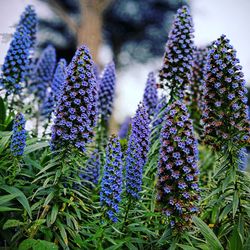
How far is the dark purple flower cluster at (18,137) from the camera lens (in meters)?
3.09

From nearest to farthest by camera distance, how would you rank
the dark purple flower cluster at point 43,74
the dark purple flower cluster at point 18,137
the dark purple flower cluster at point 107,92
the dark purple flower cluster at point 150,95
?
the dark purple flower cluster at point 18,137 → the dark purple flower cluster at point 150,95 → the dark purple flower cluster at point 107,92 → the dark purple flower cluster at point 43,74

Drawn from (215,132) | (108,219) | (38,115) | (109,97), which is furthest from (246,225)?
(38,115)

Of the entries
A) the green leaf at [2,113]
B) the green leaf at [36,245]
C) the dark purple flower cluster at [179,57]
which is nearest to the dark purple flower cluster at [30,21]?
the green leaf at [2,113]

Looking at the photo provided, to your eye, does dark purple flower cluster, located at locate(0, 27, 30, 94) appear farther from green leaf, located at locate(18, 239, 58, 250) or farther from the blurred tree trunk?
the blurred tree trunk

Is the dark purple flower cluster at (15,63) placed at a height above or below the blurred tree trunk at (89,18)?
below

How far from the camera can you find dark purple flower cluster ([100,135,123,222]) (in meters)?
2.86

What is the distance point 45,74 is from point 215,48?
346 centimetres

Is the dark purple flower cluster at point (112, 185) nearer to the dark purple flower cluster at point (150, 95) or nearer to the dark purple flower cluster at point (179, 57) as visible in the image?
the dark purple flower cluster at point (179, 57)

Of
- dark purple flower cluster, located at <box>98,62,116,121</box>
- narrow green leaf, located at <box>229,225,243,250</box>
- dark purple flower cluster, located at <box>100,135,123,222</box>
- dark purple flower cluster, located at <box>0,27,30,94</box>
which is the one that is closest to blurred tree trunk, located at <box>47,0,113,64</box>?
dark purple flower cluster, located at <box>98,62,116,121</box>

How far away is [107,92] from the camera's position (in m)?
5.22

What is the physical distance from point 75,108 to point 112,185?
81 cm

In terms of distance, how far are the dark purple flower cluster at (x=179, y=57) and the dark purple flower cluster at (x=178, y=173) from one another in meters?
1.29

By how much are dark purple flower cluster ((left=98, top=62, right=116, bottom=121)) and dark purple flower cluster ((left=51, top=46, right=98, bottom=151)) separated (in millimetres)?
1853

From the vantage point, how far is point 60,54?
18.5 metres
